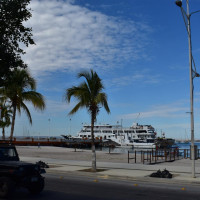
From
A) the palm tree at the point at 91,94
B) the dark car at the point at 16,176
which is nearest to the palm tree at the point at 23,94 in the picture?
the palm tree at the point at 91,94

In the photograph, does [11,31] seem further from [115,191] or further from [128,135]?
[128,135]

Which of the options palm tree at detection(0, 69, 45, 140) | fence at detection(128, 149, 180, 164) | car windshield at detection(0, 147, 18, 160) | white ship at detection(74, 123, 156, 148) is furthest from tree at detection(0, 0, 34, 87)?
white ship at detection(74, 123, 156, 148)

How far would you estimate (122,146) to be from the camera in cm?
10681

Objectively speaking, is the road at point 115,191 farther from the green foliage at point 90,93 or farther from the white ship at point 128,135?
the white ship at point 128,135

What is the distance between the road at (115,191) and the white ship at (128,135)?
90.9 m

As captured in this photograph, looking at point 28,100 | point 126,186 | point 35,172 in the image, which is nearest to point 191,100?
point 126,186

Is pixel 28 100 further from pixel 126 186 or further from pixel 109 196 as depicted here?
pixel 109 196

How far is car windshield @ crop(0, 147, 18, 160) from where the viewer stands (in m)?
11.0

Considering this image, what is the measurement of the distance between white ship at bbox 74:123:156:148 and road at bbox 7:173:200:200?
9094 centimetres

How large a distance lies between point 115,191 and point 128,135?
329ft

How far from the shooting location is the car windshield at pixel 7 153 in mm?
10984

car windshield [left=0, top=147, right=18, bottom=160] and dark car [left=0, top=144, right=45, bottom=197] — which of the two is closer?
dark car [left=0, top=144, right=45, bottom=197]

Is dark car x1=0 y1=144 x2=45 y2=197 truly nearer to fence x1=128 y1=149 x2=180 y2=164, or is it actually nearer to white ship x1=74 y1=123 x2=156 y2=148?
Result: fence x1=128 y1=149 x2=180 y2=164

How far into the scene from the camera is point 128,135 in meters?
112
